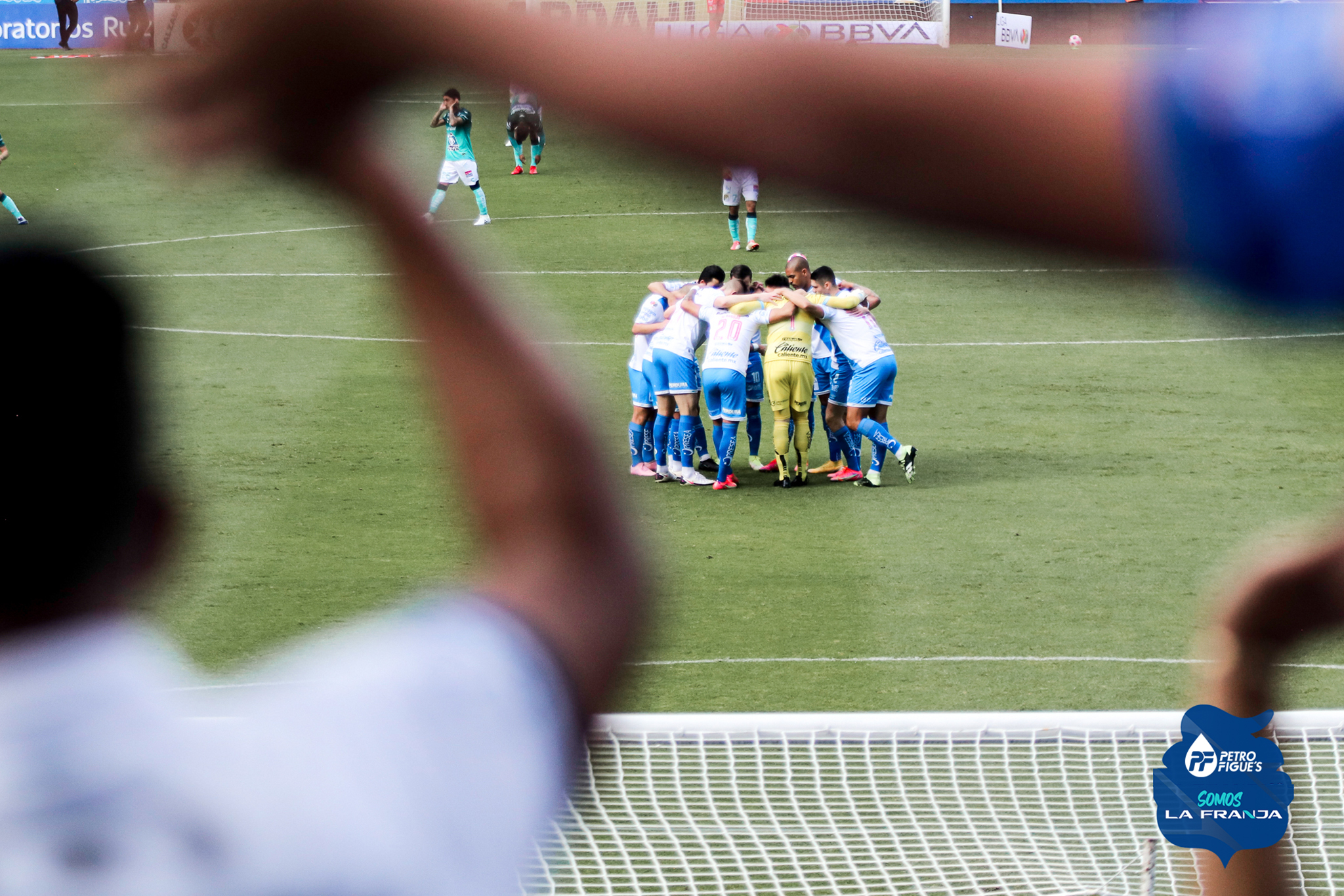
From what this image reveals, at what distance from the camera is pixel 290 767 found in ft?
3.38

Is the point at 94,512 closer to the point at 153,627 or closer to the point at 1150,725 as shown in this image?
the point at 153,627

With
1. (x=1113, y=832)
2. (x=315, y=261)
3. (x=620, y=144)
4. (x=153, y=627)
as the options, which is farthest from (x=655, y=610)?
(x=315, y=261)

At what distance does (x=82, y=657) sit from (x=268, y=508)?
1431 cm

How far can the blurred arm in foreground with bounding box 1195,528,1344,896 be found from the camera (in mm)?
1709

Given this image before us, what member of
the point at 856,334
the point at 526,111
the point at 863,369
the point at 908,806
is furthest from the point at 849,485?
the point at 526,111

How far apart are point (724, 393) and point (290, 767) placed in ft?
47.7

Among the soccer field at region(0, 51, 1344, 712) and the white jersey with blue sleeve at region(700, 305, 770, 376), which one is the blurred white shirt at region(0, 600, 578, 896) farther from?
the white jersey with blue sleeve at region(700, 305, 770, 376)

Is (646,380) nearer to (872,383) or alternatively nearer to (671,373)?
(671,373)

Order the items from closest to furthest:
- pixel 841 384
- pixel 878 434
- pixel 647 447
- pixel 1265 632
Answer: pixel 1265 632 → pixel 878 434 → pixel 841 384 → pixel 647 447

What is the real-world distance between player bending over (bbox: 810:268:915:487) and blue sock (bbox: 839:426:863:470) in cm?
1

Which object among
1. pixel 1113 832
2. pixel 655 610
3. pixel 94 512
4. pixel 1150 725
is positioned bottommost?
pixel 1113 832

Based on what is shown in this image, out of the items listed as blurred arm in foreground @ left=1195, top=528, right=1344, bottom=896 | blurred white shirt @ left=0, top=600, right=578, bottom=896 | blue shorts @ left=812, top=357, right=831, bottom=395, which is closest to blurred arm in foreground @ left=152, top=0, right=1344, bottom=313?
blurred white shirt @ left=0, top=600, right=578, bottom=896

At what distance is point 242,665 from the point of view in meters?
10.3

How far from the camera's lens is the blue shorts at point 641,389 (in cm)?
1595
